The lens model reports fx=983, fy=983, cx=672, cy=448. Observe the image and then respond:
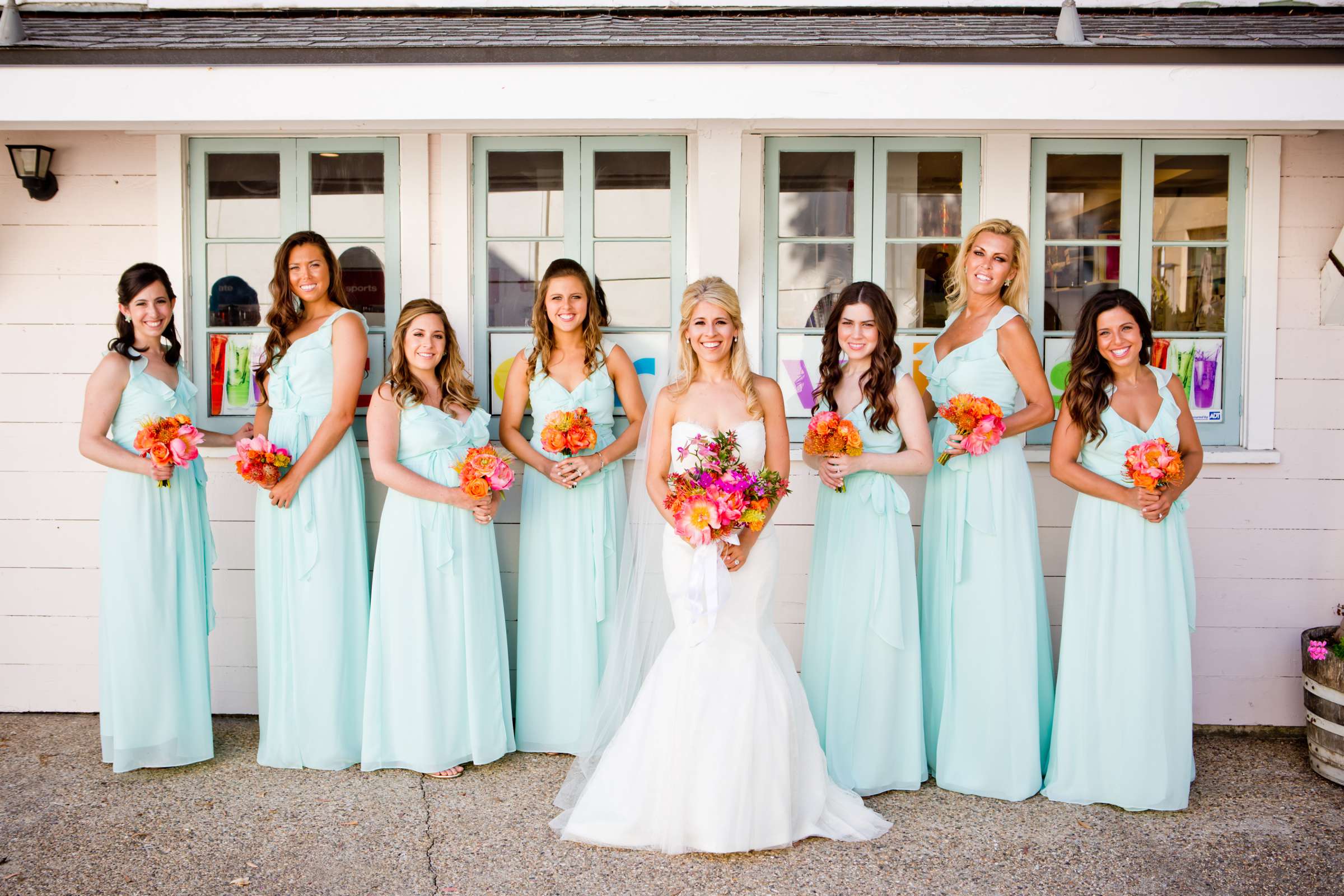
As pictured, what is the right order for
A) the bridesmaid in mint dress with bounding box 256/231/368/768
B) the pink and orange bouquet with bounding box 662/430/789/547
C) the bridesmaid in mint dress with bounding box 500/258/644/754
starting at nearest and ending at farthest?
the pink and orange bouquet with bounding box 662/430/789/547 → the bridesmaid in mint dress with bounding box 256/231/368/768 → the bridesmaid in mint dress with bounding box 500/258/644/754

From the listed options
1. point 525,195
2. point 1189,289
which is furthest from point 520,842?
point 1189,289

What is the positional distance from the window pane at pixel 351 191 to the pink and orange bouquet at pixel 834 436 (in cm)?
265

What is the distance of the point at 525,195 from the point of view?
5.24 meters

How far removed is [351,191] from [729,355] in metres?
2.51

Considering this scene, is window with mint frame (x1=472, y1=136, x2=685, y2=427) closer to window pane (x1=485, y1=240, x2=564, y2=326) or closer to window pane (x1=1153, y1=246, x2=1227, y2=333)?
window pane (x1=485, y1=240, x2=564, y2=326)

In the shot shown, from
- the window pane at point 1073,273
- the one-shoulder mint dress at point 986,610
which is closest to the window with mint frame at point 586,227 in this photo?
the one-shoulder mint dress at point 986,610

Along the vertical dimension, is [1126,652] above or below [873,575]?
below

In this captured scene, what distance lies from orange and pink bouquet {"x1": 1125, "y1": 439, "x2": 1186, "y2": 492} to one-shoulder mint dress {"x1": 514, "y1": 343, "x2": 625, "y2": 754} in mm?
2265

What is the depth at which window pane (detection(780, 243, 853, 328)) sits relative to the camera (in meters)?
5.21

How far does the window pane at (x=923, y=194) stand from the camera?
5.20 metres

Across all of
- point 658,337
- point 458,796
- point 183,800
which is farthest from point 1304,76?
point 183,800

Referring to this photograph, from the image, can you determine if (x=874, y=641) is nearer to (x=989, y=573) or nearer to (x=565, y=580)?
(x=989, y=573)

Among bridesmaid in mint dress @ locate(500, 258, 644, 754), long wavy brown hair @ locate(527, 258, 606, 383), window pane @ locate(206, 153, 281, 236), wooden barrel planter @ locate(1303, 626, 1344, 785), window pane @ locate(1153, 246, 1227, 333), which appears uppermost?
window pane @ locate(206, 153, 281, 236)

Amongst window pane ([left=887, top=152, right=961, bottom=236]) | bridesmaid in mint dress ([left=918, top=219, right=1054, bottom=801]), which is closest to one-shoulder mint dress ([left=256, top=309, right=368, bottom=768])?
bridesmaid in mint dress ([left=918, top=219, right=1054, bottom=801])
